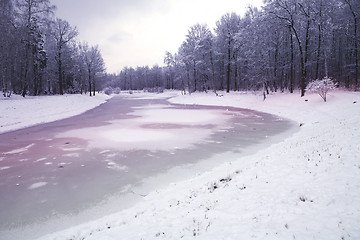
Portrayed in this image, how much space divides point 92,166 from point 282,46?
147ft

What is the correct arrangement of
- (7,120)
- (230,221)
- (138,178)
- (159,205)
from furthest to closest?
1. (7,120)
2. (138,178)
3. (159,205)
4. (230,221)

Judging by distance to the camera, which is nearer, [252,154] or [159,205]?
[159,205]

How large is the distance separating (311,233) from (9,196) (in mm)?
8332

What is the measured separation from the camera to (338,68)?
41156mm

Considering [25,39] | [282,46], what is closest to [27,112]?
[25,39]

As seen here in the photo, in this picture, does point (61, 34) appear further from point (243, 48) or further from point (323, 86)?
point (323, 86)

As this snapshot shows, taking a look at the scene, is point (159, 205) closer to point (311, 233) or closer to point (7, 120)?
point (311, 233)

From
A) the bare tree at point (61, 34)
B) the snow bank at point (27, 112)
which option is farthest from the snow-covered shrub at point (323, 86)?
the bare tree at point (61, 34)

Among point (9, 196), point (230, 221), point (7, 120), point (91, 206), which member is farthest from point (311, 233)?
point (7, 120)

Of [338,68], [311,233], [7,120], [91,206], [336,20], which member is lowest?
[91,206]

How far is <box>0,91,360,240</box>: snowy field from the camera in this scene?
170 inches

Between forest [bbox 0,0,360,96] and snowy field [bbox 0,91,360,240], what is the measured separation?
22408mm

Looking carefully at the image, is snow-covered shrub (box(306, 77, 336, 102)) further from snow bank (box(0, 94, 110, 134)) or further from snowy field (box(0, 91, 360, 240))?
snow bank (box(0, 94, 110, 134))

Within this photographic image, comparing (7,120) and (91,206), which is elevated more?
(7,120)
